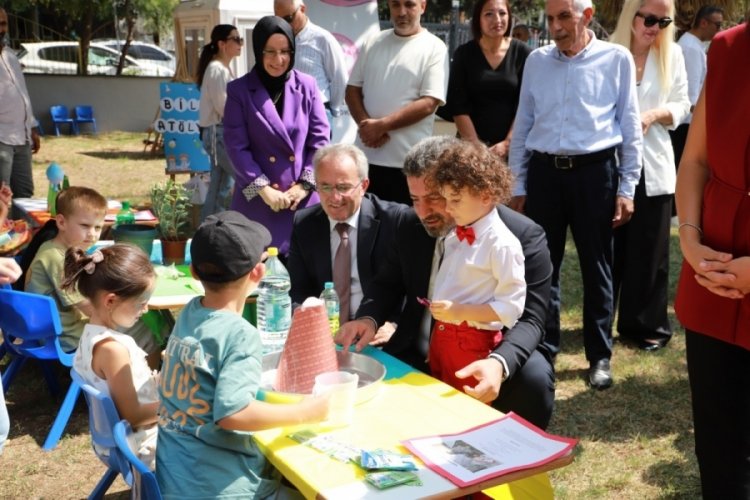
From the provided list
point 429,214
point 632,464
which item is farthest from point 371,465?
point 632,464

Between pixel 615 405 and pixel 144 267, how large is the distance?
2.56 metres

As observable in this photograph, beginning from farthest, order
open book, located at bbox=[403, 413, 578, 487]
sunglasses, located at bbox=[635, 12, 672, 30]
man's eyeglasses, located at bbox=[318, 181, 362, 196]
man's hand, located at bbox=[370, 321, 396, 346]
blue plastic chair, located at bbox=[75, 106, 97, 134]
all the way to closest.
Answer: blue plastic chair, located at bbox=[75, 106, 97, 134]
sunglasses, located at bbox=[635, 12, 672, 30]
man's eyeglasses, located at bbox=[318, 181, 362, 196]
man's hand, located at bbox=[370, 321, 396, 346]
open book, located at bbox=[403, 413, 578, 487]

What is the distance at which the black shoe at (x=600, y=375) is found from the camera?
432cm

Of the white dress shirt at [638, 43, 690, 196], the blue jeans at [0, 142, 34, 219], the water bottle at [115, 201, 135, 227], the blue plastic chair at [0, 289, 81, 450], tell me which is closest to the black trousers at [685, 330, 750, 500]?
the white dress shirt at [638, 43, 690, 196]

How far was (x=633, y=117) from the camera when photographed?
4.02m

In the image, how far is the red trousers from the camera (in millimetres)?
2670

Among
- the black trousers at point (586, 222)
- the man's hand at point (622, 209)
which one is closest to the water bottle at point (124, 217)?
the black trousers at point (586, 222)

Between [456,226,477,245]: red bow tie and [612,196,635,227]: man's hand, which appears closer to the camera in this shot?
[456,226,477,245]: red bow tie

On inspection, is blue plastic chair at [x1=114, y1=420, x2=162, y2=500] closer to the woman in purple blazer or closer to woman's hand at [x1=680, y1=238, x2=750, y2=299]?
woman's hand at [x1=680, y1=238, x2=750, y2=299]

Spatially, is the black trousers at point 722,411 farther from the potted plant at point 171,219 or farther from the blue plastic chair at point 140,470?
the potted plant at point 171,219

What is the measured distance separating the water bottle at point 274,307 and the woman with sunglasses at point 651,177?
2.26 meters

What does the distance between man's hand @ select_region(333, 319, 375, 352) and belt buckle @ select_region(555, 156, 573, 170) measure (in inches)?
64.6

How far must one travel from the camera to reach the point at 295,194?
4387mm

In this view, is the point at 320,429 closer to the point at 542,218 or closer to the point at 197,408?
the point at 197,408
